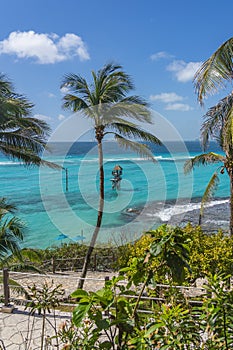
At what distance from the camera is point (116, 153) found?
259 feet

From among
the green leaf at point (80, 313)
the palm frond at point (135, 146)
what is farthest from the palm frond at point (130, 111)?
the green leaf at point (80, 313)

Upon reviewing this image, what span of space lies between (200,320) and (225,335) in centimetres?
23

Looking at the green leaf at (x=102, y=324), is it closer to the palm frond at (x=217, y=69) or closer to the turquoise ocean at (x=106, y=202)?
the palm frond at (x=217, y=69)

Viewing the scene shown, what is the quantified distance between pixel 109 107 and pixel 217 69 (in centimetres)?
370

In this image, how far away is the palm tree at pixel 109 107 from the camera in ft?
33.9

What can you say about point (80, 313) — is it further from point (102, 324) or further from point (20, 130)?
point (20, 130)

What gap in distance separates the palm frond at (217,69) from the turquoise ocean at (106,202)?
177 inches

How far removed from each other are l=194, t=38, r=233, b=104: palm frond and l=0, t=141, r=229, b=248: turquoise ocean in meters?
4.49

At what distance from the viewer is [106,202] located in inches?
1577

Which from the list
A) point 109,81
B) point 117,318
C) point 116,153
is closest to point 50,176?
point 116,153

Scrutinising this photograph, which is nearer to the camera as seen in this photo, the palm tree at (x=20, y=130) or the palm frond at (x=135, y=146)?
the palm tree at (x=20, y=130)

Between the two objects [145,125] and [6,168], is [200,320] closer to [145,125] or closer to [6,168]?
[145,125]

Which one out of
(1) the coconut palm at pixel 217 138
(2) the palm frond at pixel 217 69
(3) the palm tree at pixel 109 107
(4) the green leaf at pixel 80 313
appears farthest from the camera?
(3) the palm tree at pixel 109 107

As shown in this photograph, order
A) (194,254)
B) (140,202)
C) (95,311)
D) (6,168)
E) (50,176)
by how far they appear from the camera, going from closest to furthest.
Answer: (95,311)
(194,254)
(140,202)
(50,176)
(6,168)
